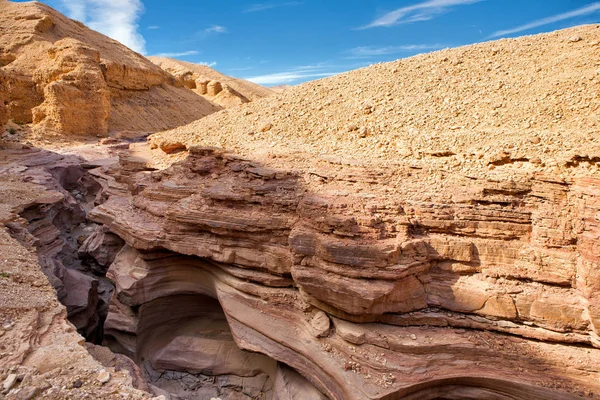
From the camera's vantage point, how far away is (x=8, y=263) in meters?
5.79

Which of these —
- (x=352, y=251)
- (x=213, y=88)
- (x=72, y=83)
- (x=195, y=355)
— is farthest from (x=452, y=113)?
(x=213, y=88)

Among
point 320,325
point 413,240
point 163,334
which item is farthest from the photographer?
point 163,334

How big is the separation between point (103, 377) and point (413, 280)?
4.41 meters

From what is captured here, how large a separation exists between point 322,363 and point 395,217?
8.50 ft

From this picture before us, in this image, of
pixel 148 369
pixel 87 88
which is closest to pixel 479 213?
pixel 148 369

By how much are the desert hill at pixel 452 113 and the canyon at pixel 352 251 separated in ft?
0.17

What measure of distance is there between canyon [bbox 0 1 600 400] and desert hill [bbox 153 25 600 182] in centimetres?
5

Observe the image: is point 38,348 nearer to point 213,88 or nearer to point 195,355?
point 195,355

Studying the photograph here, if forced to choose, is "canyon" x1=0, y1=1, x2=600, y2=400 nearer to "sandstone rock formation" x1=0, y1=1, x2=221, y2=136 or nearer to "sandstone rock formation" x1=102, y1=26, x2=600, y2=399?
"sandstone rock formation" x1=102, y1=26, x2=600, y2=399

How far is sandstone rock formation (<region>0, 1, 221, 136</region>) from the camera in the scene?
68.4 feet

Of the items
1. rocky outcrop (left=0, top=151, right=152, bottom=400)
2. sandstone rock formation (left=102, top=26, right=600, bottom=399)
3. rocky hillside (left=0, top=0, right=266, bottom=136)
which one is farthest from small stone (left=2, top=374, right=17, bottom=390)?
rocky hillside (left=0, top=0, right=266, bottom=136)

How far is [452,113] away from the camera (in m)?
8.48

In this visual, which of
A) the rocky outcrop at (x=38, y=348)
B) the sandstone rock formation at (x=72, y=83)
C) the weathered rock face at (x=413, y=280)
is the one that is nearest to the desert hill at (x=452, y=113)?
the weathered rock face at (x=413, y=280)

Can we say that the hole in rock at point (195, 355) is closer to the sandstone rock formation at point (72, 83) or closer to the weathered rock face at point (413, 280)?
the weathered rock face at point (413, 280)
